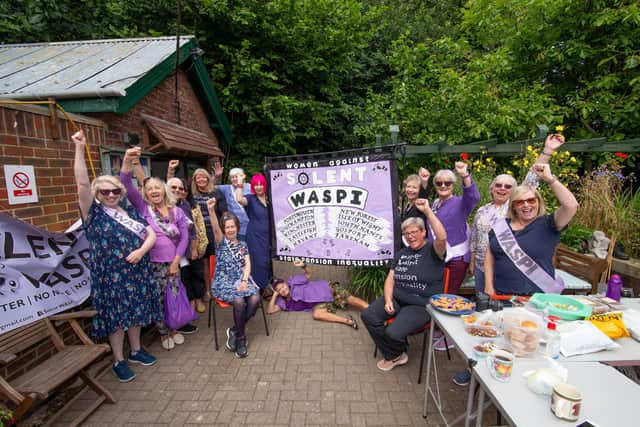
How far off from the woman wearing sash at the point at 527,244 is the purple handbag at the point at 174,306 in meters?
3.37

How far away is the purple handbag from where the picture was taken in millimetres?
3549

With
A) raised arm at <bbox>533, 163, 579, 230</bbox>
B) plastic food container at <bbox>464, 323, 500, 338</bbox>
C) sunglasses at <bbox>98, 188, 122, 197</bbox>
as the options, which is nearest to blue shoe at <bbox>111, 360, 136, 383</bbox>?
sunglasses at <bbox>98, 188, 122, 197</bbox>

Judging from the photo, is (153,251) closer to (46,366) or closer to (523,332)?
(46,366)

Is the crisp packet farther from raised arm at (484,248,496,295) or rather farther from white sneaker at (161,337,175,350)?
white sneaker at (161,337,175,350)

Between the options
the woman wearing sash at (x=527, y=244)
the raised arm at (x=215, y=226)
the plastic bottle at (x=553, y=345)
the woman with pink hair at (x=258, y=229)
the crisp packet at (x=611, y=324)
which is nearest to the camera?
the plastic bottle at (x=553, y=345)

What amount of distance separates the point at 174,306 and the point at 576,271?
189 inches

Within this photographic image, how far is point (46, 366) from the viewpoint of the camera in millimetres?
2561

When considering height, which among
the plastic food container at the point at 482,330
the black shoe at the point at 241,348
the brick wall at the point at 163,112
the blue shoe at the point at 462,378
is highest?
the brick wall at the point at 163,112

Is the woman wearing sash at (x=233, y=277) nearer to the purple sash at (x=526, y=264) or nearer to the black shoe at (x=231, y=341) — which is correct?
the black shoe at (x=231, y=341)

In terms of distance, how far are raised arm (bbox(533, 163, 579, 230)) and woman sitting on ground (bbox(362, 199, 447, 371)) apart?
92 centimetres

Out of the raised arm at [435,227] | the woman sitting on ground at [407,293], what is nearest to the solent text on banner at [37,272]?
the woman sitting on ground at [407,293]

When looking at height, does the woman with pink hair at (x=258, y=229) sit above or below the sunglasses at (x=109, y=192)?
below

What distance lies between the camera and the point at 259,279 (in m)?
4.40

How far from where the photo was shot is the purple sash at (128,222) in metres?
2.95
